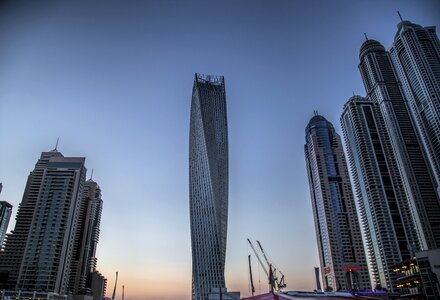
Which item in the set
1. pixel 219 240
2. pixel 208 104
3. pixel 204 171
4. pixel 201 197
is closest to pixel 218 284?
pixel 219 240

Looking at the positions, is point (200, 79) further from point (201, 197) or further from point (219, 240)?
point (219, 240)

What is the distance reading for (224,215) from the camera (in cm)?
16425

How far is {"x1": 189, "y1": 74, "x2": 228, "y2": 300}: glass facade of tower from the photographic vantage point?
158875mm

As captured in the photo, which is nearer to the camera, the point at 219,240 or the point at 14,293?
the point at 219,240

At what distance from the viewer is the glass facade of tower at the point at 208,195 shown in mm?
158875

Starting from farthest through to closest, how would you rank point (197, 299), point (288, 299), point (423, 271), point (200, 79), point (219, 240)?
1. point (200, 79)
2. point (197, 299)
3. point (219, 240)
4. point (423, 271)
5. point (288, 299)

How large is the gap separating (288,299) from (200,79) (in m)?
151

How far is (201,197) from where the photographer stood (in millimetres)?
162125

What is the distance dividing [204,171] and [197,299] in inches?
2460

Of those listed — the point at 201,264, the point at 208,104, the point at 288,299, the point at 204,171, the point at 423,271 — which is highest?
the point at 208,104

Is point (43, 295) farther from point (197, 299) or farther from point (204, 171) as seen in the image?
point (204, 171)

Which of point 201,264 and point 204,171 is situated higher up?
point 204,171

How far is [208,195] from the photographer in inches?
6250

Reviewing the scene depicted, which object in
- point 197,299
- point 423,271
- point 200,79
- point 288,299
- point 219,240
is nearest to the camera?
point 288,299
